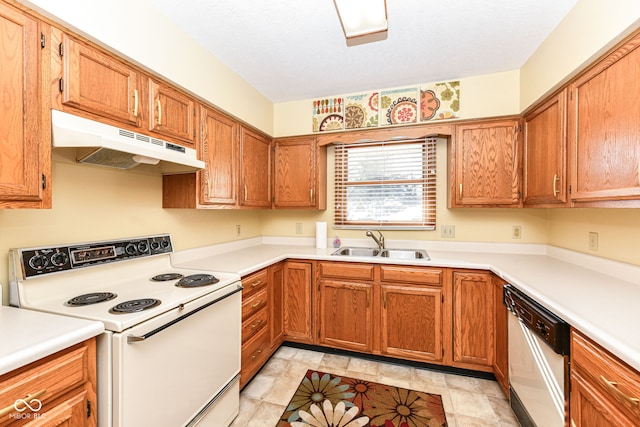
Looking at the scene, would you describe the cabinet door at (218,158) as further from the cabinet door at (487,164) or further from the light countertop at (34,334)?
the cabinet door at (487,164)

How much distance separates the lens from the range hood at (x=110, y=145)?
1176mm

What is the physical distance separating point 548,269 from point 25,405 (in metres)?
2.67

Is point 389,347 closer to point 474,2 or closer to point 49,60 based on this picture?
point 474,2

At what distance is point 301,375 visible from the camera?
216cm

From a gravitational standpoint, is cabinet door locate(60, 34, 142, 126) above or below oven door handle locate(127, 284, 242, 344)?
above

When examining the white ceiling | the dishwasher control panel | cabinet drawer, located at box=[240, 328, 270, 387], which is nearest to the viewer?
the dishwasher control panel

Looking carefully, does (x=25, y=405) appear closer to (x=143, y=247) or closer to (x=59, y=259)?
(x=59, y=259)

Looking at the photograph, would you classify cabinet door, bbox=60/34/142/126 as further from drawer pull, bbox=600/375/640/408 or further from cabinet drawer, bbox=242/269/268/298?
drawer pull, bbox=600/375/640/408

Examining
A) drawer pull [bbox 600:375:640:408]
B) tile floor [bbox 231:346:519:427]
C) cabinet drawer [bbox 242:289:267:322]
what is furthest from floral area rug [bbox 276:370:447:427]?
drawer pull [bbox 600:375:640:408]

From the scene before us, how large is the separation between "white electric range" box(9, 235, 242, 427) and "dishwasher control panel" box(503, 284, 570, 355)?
1.63m

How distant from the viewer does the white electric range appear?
106 cm

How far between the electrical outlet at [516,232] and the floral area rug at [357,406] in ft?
5.17

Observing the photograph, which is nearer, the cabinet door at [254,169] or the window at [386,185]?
the cabinet door at [254,169]

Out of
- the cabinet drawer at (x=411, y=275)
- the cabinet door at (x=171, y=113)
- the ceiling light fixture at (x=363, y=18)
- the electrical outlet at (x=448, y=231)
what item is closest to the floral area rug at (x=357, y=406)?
the cabinet drawer at (x=411, y=275)
